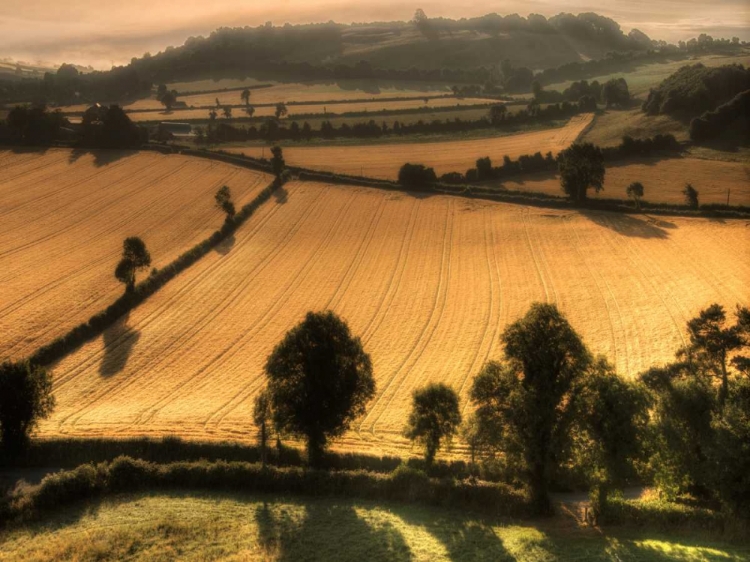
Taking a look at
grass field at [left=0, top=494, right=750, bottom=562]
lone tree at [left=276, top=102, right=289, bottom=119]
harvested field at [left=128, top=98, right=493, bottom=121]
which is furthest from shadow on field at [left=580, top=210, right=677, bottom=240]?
lone tree at [left=276, top=102, right=289, bottom=119]

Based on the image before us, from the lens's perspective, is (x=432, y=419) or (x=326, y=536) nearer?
(x=326, y=536)

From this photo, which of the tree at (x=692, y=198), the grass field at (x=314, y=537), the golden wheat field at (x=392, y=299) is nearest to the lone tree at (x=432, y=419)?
the golden wheat field at (x=392, y=299)

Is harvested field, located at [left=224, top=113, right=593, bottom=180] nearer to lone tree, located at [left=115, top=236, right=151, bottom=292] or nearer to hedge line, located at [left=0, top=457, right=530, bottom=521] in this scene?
lone tree, located at [left=115, top=236, right=151, bottom=292]

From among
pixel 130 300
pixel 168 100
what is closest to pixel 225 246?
pixel 130 300

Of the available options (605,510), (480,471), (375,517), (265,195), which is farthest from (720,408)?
(265,195)

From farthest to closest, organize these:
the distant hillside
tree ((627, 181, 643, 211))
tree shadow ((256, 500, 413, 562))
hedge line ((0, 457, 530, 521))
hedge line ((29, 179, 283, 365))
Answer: the distant hillside < tree ((627, 181, 643, 211)) < hedge line ((29, 179, 283, 365)) < hedge line ((0, 457, 530, 521)) < tree shadow ((256, 500, 413, 562))

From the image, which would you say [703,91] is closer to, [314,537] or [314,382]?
[314,382]

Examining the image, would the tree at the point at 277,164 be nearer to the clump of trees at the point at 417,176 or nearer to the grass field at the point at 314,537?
the clump of trees at the point at 417,176
